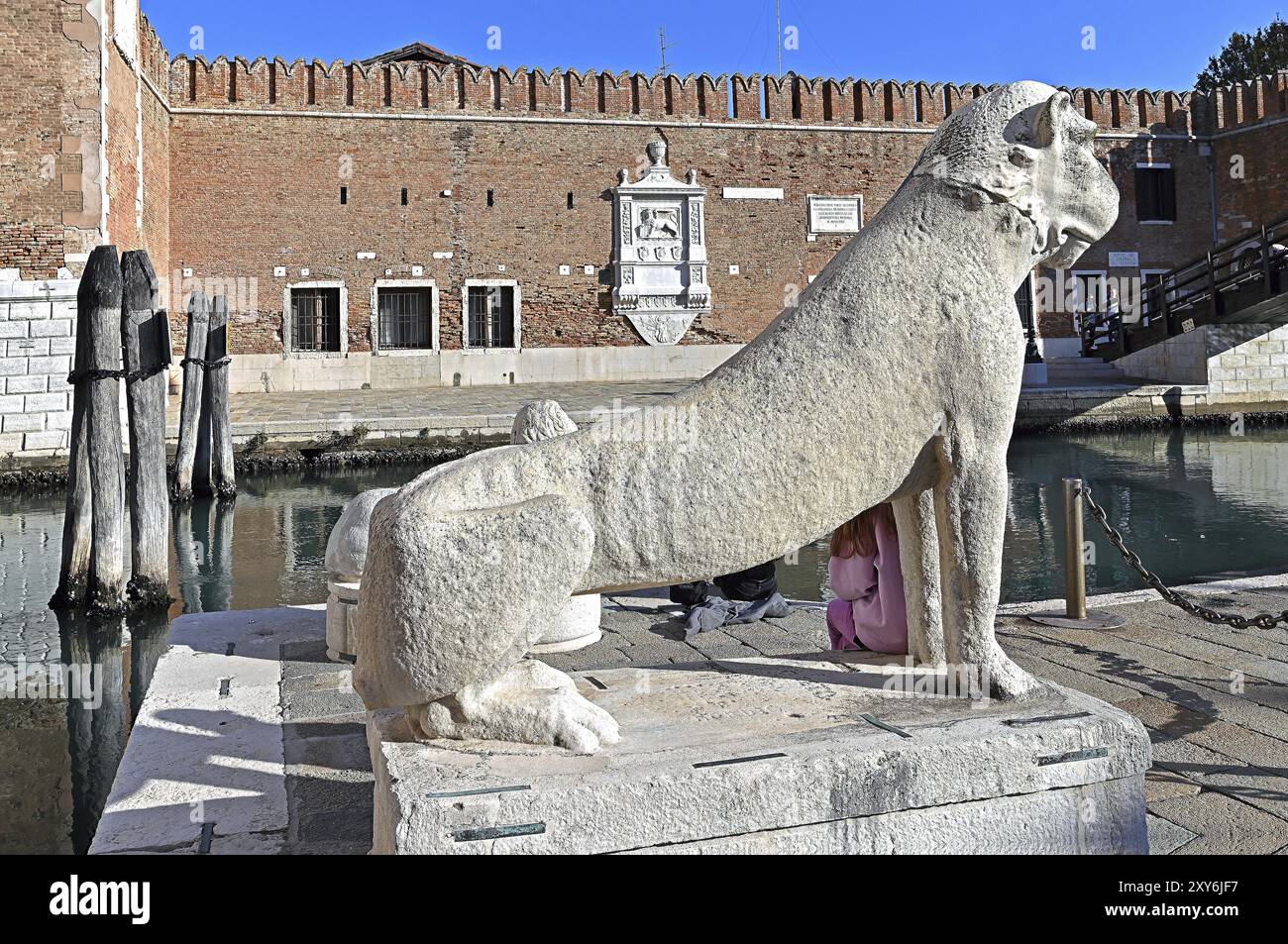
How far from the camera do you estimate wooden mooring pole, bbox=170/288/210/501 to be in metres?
10.8

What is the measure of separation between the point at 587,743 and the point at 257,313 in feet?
59.1

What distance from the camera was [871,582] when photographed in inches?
112

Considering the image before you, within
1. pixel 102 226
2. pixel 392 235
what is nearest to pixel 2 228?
pixel 102 226

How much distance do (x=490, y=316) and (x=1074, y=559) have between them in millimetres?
16040

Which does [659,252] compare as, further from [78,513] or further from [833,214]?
[78,513]

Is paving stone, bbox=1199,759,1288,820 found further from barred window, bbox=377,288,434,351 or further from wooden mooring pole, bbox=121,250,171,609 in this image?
barred window, bbox=377,288,434,351

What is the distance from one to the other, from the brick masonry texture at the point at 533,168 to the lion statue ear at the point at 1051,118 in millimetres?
16229

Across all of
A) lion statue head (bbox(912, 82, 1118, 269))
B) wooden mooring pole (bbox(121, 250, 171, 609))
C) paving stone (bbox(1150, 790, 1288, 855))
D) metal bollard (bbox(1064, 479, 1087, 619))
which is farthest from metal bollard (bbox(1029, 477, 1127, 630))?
wooden mooring pole (bbox(121, 250, 171, 609))

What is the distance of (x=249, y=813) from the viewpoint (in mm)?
2682

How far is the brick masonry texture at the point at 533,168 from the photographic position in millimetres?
18500

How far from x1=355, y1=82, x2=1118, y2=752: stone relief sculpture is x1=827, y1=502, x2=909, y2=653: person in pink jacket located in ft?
0.91
